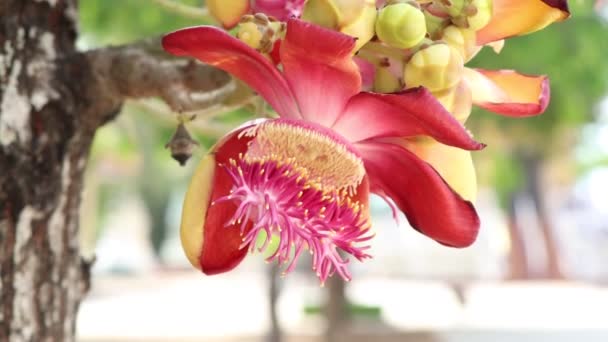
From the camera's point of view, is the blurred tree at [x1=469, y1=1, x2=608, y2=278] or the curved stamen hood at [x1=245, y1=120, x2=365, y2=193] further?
the blurred tree at [x1=469, y1=1, x2=608, y2=278]

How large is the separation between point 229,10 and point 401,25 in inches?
4.7

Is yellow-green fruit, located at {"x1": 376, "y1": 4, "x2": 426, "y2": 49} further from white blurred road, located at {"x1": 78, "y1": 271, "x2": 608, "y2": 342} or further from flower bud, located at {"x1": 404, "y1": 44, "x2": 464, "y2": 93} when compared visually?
white blurred road, located at {"x1": 78, "y1": 271, "x2": 608, "y2": 342}

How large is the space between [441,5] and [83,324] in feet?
28.8

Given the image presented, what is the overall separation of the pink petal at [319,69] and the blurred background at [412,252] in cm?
10

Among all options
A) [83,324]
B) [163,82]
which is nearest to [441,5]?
[163,82]

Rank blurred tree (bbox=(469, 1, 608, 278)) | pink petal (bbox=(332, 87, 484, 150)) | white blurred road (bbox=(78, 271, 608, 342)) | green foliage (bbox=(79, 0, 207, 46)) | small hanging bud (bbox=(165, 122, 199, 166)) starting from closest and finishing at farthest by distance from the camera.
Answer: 1. pink petal (bbox=(332, 87, 484, 150))
2. small hanging bud (bbox=(165, 122, 199, 166))
3. green foliage (bbox=(79, 0, 207, 46))
4. blurred tree (bbox=(469, 1, 608, 278))
5. white blurred road (bbox=(78, 271, 608, 342))

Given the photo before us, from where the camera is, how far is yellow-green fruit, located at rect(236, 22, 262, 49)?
0.44 metres

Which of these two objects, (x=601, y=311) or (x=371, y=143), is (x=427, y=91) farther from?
(x=601, y=311)

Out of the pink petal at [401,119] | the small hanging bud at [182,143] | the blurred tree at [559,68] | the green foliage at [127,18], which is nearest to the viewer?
the pink petal at [401,119]

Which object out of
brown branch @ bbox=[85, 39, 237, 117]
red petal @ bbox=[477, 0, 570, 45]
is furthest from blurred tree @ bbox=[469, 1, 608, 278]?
red petal @ bbox=[477, 0, 570, 45]

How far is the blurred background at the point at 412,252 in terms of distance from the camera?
274cm

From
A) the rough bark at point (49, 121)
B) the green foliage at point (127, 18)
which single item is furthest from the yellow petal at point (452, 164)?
the green foliage at point (127, 18)

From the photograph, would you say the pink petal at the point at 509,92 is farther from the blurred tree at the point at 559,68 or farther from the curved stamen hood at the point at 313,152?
the blurred tree at the point at 559,68

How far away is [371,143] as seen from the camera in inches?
18.3
